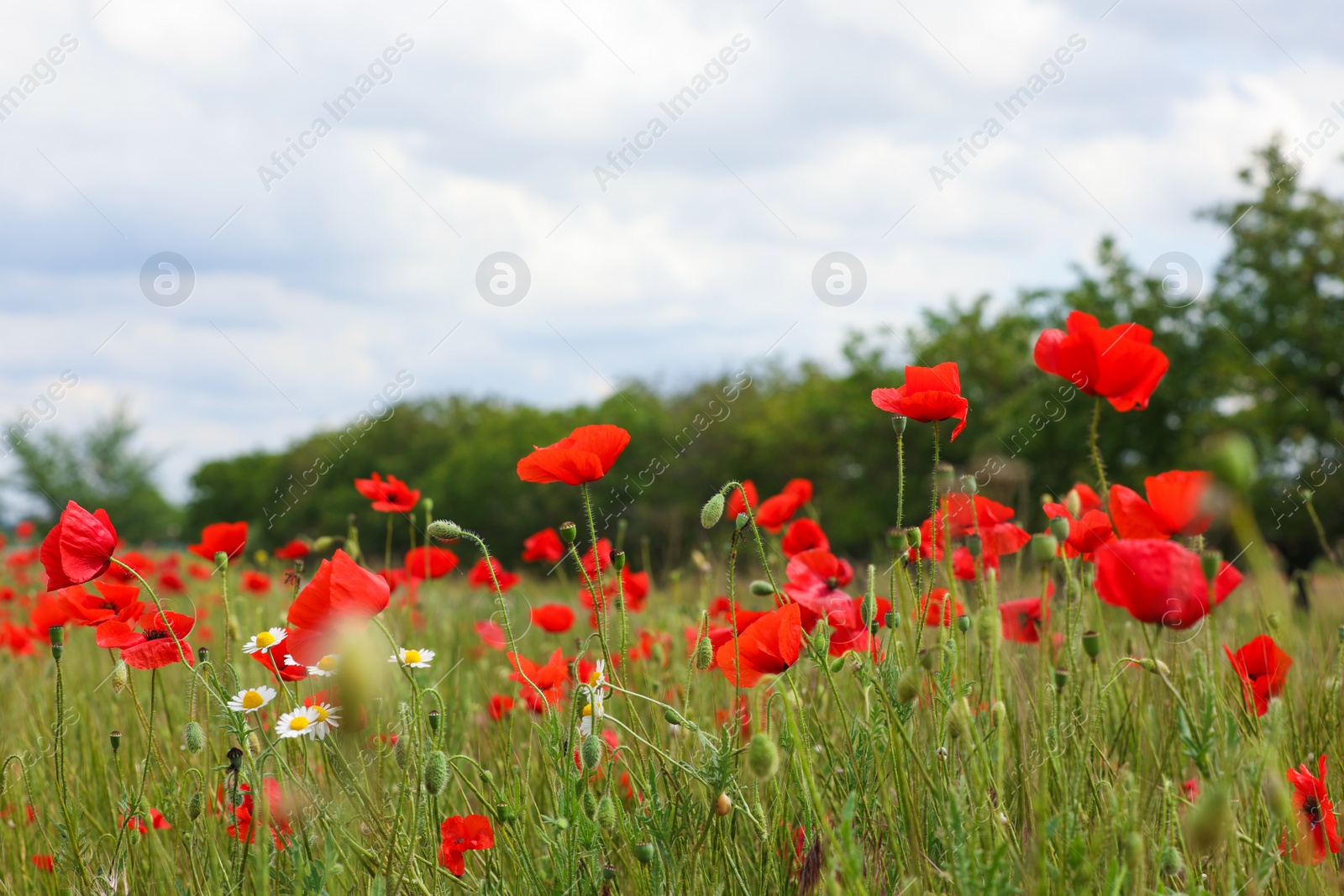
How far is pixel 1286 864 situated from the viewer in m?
1.34

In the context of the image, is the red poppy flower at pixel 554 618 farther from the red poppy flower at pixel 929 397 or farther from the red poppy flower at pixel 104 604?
the red poppy flower at pixel 929 397

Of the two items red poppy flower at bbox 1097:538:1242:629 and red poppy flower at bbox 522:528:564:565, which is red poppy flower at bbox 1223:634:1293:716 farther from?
red poppy flower at bbox 522:528:564:565

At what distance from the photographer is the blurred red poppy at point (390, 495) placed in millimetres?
2662

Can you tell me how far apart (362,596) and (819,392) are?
1415 centimetres

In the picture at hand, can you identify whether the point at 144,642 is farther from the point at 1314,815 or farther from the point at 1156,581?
the point at 1314,815

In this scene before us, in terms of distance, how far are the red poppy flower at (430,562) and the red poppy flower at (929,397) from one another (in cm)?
151

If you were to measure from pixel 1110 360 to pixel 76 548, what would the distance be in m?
1.79

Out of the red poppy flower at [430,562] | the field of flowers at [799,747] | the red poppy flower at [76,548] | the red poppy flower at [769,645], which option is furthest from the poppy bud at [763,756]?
the red poppy flower at [430,562]

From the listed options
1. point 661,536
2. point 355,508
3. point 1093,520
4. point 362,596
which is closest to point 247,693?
point 362,596

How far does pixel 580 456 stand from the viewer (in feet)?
4.91

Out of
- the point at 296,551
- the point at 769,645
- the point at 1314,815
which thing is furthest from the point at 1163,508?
the point at 296,551

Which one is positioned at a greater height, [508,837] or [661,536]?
[508,837]

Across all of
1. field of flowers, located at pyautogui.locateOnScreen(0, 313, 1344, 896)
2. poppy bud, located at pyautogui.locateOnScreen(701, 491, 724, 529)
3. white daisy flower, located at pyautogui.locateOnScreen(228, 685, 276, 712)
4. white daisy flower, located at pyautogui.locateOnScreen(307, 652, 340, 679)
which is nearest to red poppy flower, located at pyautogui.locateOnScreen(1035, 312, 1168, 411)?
field of flowers, located at pyautogui.locateOnScreen(0, 313, 1344, 896)

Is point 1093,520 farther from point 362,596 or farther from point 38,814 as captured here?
point 38,814
